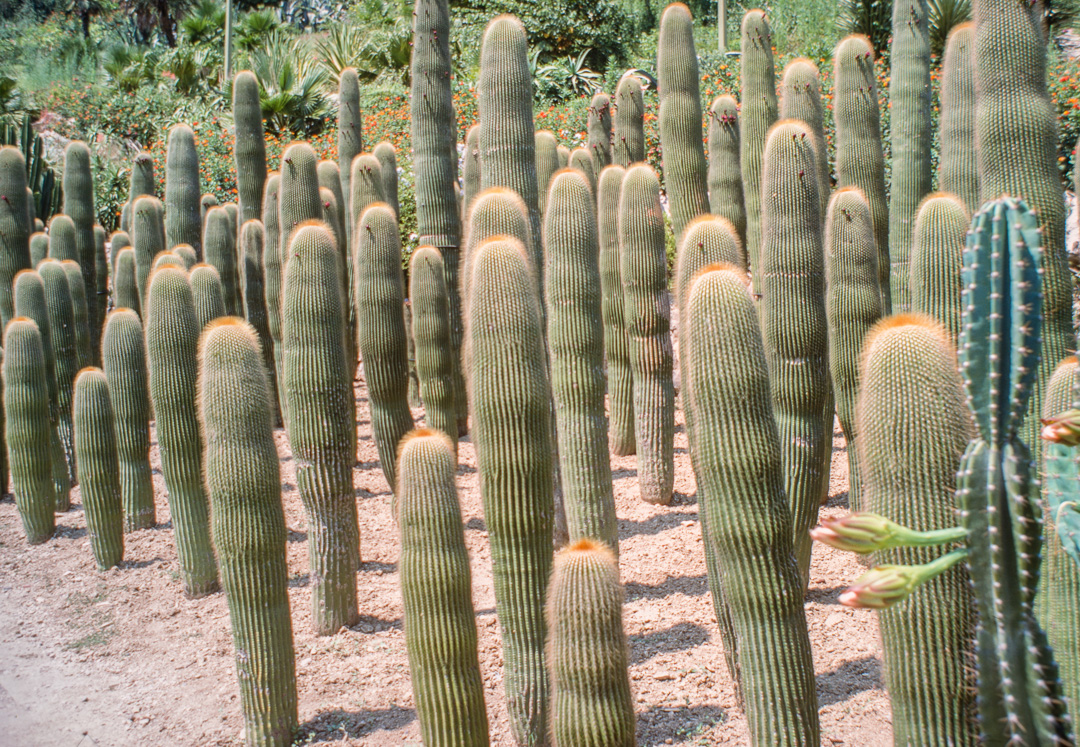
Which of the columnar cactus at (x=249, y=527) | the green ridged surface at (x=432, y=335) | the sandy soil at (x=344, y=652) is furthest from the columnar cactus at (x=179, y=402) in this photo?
the green ridged surface at (x=432, y=335)

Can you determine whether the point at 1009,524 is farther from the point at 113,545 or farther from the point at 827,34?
the point at 827,34

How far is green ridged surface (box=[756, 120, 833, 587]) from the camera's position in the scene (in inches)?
179

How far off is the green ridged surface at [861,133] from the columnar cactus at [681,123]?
85 centimetres

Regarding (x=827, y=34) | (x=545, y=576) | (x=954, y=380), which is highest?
(x=827, y=34)

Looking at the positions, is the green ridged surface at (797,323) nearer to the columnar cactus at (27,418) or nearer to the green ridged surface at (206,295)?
the green ridged surface at (206,295)

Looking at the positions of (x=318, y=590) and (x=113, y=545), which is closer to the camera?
(x=318, y=590)

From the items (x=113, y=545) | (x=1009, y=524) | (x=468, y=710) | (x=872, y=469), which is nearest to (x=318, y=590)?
(x=468, y=710)

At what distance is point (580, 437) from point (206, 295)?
117 inches

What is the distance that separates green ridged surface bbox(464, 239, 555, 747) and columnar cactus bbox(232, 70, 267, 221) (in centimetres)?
521

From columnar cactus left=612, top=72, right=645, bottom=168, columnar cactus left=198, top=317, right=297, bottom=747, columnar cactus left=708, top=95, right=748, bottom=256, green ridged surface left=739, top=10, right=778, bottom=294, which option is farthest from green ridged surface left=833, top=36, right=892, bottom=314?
columnar cactus left=198, top=317, right=297, bottom=747

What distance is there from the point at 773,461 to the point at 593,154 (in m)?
6.17

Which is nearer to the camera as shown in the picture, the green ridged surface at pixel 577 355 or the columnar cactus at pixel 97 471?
the green ridged surface at pixel 577 355

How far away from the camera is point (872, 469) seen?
8.93 ft

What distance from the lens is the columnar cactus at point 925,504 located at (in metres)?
2.59
